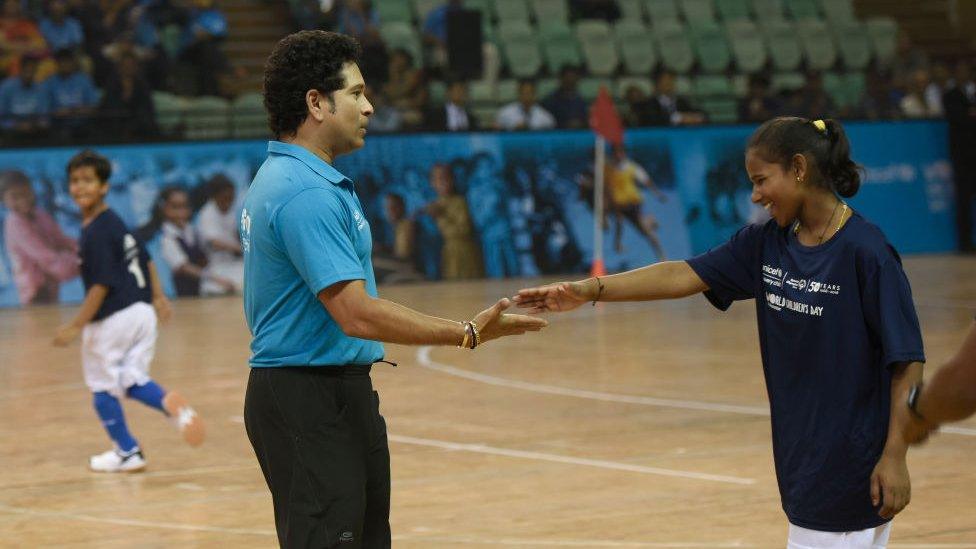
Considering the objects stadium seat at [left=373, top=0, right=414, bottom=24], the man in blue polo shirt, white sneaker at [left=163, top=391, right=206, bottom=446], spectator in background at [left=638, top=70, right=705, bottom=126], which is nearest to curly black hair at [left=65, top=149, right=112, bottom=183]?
white sneaker at [left=163, top=391, right=206, bottom=446]

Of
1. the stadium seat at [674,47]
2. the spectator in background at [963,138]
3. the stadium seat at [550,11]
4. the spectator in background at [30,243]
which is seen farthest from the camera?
the stadium seat at [674,47]

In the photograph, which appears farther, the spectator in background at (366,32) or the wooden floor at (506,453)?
the spectator in background at (366,32)

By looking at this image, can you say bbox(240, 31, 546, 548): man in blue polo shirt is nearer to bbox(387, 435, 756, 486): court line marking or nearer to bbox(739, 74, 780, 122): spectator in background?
bbox(387, 435, 756, 486): court line marking

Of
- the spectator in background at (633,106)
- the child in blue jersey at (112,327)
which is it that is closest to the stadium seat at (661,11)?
the spectator in background at (633,106)

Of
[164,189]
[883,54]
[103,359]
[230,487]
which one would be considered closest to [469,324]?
[230,487]

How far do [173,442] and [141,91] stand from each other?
10944mm

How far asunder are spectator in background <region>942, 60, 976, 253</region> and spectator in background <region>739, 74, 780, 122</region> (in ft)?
9.42

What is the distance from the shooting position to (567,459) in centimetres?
973

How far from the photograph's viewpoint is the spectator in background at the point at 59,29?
21.0 m

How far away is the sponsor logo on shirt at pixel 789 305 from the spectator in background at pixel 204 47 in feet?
59.2

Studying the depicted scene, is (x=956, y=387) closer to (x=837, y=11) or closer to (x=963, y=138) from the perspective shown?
(x=963, y=138)

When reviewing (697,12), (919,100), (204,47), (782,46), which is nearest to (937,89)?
(919,100)

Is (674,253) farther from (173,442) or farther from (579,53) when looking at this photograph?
(173,442)

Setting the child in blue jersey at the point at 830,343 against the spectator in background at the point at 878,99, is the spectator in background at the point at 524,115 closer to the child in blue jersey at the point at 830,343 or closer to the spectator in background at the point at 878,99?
the spectator in background at the point at 878,99
